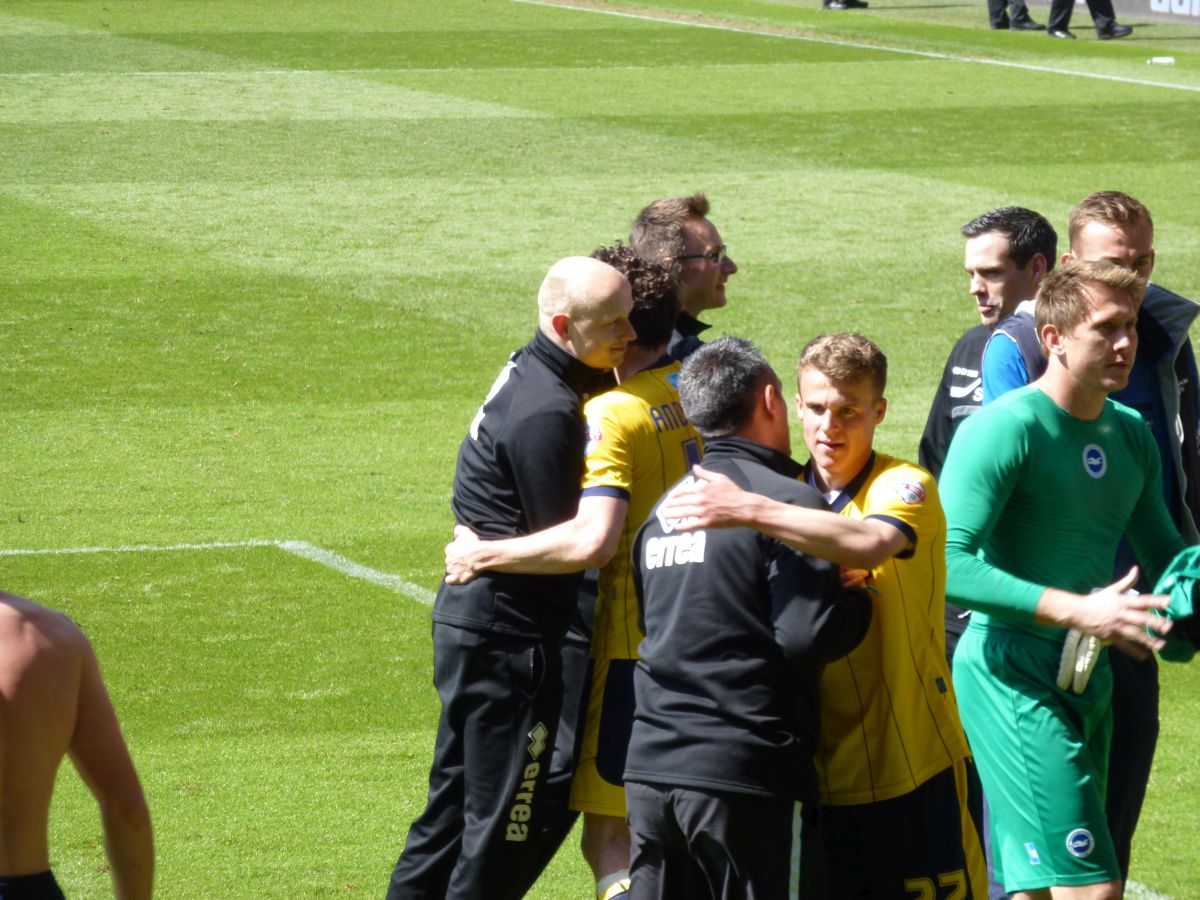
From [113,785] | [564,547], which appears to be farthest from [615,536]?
[113,785]

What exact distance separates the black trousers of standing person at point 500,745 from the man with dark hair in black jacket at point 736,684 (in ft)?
2.88

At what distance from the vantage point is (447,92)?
2567 centimetres

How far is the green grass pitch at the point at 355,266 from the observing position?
305 inches

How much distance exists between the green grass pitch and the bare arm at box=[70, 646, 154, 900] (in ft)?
8.77

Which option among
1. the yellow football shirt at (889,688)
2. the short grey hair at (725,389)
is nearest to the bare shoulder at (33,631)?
the short grey hair at (725,389)

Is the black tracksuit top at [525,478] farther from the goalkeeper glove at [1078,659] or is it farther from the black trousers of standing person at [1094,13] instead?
the black trousers of standing person at [1094,13]

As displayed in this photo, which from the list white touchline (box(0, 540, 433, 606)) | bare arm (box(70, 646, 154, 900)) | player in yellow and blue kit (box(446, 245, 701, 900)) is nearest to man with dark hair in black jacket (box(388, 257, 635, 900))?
player in yellow and blue kit (box(446, 245, 701, 900))

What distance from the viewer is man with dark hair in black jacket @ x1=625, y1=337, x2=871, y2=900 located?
14.2 ft

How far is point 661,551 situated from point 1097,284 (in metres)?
1.39

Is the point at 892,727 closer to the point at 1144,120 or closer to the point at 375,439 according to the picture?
the point at 375,439

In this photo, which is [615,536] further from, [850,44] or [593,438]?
[850,44]

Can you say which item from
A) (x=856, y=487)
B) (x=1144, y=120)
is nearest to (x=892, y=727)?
(x=856, y=487)

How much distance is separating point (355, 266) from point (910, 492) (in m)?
13.4

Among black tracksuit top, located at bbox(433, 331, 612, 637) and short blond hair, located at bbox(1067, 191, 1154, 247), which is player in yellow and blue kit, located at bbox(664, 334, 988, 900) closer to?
black tracksuit top, located at bbox(433, 331, 612, 637)
